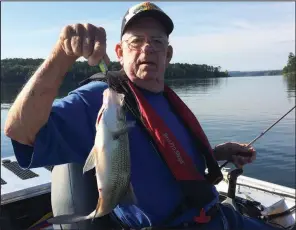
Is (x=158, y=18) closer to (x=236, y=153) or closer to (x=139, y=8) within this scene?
(x=139, y=8)

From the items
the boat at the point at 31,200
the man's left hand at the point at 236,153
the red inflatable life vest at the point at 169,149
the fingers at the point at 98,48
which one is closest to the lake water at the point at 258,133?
the boat at the point at 31,200

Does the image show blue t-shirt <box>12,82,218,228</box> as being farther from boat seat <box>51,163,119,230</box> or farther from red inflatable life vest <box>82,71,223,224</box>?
boat seat <box>51,163,119,230</box>

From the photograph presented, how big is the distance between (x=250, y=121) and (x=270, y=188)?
13.1m

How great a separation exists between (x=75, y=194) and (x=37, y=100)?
96cm

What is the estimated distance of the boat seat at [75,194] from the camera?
2689mm

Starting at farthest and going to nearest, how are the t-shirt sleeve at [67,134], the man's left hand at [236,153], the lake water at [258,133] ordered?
the lake water at [258,133]
the man's left hand at [236,153]
the t-shirt sleeve at [67,134]

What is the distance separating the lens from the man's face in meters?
2.85

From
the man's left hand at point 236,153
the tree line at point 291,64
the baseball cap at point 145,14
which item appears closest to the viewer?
the baseball cap at point 145,14

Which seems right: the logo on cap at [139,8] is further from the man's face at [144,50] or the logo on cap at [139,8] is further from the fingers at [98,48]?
the fingers at [98,48]

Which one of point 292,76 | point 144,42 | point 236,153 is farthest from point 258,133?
point 292,76

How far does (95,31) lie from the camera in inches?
79.8

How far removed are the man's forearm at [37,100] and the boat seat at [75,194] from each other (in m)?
0.67

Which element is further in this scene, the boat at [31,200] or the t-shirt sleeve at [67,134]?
the boat at [31,200]

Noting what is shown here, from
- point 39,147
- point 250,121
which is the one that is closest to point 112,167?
point 39,147
